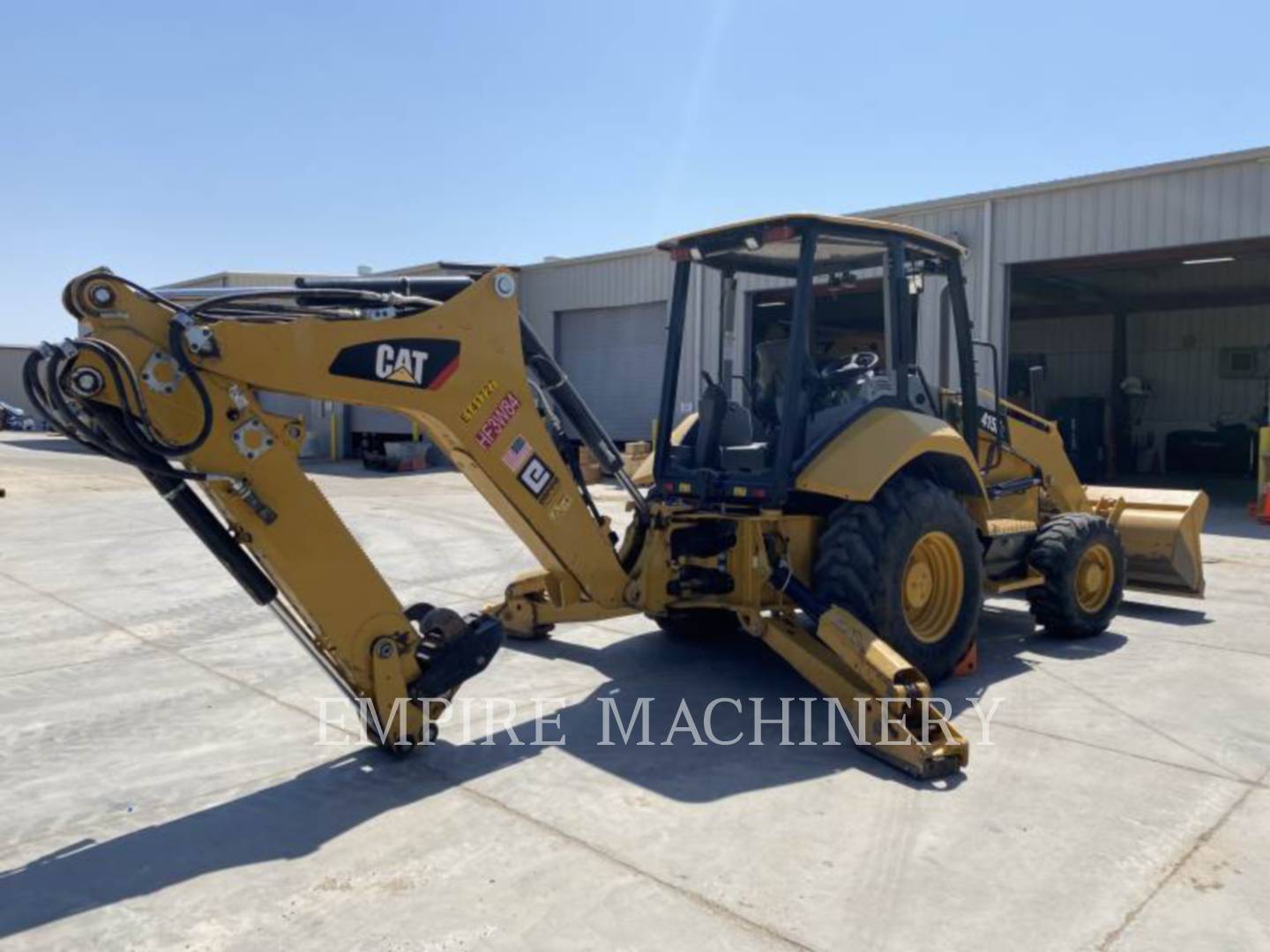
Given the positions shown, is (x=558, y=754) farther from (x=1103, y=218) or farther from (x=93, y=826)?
(x=1103, y=218)

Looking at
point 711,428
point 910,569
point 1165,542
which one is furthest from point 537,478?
point 1165,542

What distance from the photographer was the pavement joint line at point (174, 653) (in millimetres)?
5660

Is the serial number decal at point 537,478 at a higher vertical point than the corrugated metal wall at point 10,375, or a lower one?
lower

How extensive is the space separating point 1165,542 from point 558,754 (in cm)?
554

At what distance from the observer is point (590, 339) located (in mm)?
24938

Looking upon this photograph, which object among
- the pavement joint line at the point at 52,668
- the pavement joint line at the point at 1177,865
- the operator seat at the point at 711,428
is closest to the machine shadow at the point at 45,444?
the pavement joint line at the point at 52,668

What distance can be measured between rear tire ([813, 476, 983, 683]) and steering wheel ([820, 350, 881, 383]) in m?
0.76

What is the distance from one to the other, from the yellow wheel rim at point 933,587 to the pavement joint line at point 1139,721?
0.81 m

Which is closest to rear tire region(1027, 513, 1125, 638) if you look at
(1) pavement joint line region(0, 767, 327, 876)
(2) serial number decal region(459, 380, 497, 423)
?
(2) serial number decal region(459, 380, 497, 423)

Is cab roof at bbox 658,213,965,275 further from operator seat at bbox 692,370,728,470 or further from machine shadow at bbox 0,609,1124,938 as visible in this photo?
machine shadow at bbox 0,609,1124,938

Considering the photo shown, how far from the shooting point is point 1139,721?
533 centimetres

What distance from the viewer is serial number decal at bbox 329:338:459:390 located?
4234 millimetres

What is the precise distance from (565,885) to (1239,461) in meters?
24.7

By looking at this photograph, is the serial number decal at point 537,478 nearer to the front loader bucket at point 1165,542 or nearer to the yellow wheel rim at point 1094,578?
the yellow wheel rim at point 1094,578
